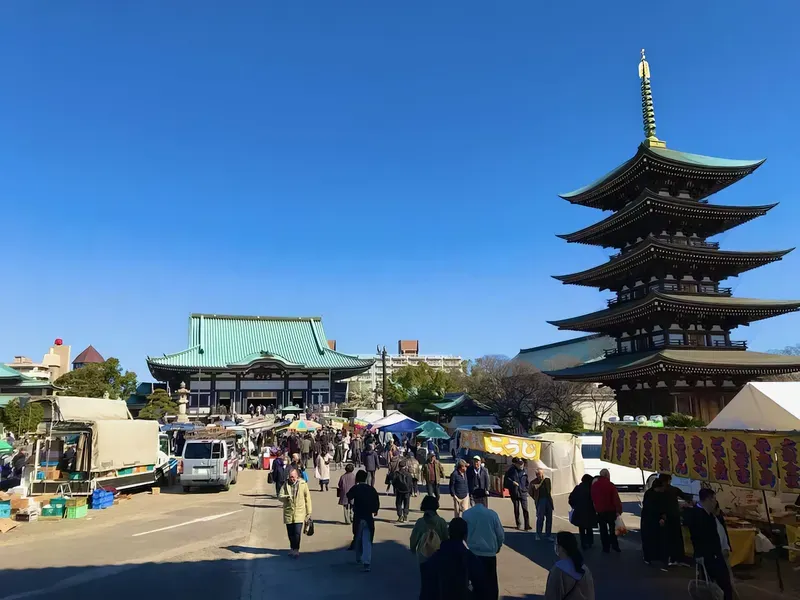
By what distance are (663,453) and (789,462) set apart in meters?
2.62

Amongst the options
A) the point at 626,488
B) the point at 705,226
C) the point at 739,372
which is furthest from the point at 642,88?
the point at 626,488

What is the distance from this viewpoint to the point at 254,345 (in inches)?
2243

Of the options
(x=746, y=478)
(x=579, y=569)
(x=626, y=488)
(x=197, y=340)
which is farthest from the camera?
(x=197, y=340)

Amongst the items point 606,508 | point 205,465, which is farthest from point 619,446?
point 205,465

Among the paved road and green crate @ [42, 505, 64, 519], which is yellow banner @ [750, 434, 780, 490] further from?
green crate @ [42, 505, 64, 519]

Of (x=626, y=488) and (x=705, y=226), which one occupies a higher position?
(x=705, y=226)

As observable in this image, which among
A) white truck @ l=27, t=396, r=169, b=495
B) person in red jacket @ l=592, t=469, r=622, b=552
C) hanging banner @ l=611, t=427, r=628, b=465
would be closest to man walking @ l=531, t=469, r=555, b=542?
person in red jacket @ l=592, t=469, r=622, b=552

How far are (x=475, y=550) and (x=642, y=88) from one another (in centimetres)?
3344

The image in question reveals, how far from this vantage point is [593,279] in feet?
106

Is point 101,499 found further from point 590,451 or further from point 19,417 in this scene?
point 19,417

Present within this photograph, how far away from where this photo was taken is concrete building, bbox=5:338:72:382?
3580 inches

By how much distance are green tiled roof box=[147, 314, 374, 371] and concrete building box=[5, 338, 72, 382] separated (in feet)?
155

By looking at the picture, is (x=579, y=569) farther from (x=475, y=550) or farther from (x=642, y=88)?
(x=642, y=88)

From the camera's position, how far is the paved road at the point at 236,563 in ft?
27.3
